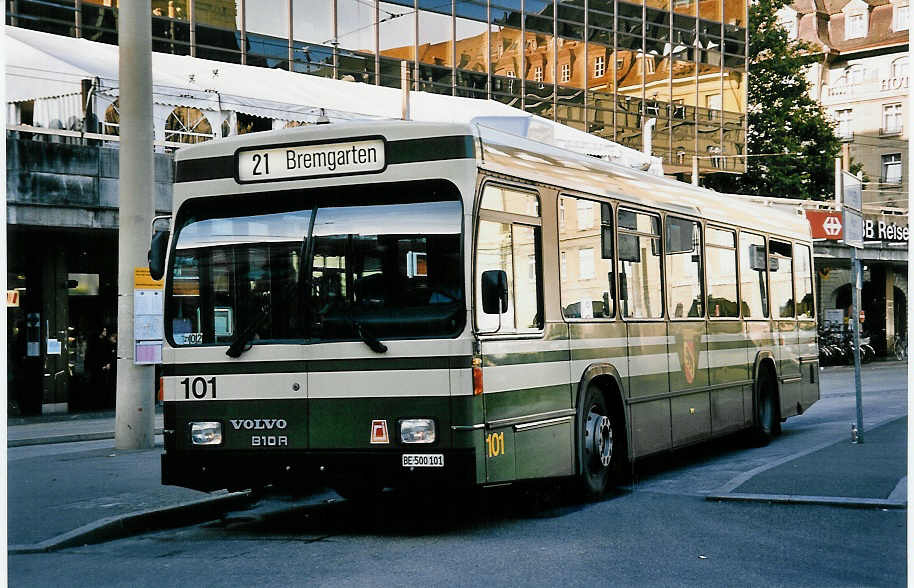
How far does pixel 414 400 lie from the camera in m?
8.53

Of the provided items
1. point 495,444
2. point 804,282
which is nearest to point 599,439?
point 495,444

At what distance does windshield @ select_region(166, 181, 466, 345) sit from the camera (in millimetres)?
8570

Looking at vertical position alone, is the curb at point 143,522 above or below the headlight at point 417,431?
below

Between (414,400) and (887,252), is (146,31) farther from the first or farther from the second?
(887,252)

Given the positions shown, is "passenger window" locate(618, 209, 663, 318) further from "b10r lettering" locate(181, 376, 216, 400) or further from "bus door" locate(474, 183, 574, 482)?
"b10r lettering" locate(181, 376, 216, 400)

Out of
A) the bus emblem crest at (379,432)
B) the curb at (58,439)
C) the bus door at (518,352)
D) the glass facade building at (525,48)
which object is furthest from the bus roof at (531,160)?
the glass facade building at (525,48)

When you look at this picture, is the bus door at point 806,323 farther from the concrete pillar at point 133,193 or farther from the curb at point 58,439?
the curb at point 58,439

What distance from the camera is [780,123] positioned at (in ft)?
163

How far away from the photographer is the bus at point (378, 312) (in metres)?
8.53

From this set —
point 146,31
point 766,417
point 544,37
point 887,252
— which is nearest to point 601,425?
point 766,417

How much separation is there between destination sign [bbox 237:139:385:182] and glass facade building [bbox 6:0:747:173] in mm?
18456

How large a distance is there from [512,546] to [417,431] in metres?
0.99

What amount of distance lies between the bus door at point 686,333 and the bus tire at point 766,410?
206cm

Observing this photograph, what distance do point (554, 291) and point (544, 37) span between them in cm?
2861
